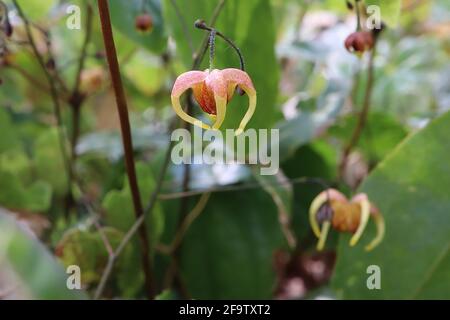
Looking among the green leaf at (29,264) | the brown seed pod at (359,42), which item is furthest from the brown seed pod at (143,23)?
the green leaf at (29,264)

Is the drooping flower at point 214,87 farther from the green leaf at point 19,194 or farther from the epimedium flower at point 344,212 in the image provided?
the green leaf at point 19,194

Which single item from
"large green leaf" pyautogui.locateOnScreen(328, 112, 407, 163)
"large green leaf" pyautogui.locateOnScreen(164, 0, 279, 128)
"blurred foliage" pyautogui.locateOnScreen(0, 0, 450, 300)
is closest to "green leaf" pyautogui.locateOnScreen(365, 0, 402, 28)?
"blurred foliage" pyautogui.locateOnScreen(0, 0, 450, 300)

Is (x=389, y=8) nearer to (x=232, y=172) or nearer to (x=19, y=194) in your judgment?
(x=232, y=172)

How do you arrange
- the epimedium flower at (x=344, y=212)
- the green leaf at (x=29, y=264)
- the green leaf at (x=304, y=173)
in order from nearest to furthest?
the green leaf at (x=29, y=264), the epimedium flower at (x=344, y=212), the green leaf at (x=304, y=173)

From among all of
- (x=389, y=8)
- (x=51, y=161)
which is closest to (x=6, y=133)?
(x=51, y=161)

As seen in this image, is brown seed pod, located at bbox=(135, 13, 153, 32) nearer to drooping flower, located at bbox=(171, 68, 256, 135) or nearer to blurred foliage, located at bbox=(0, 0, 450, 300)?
blurred foliage, located at bbox=(0, 0, 450, 300)

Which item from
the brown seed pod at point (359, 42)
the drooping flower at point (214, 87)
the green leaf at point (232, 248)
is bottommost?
the green leaf at point (232, 248)

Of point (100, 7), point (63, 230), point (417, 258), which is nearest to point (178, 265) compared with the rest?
point (63, 230)
